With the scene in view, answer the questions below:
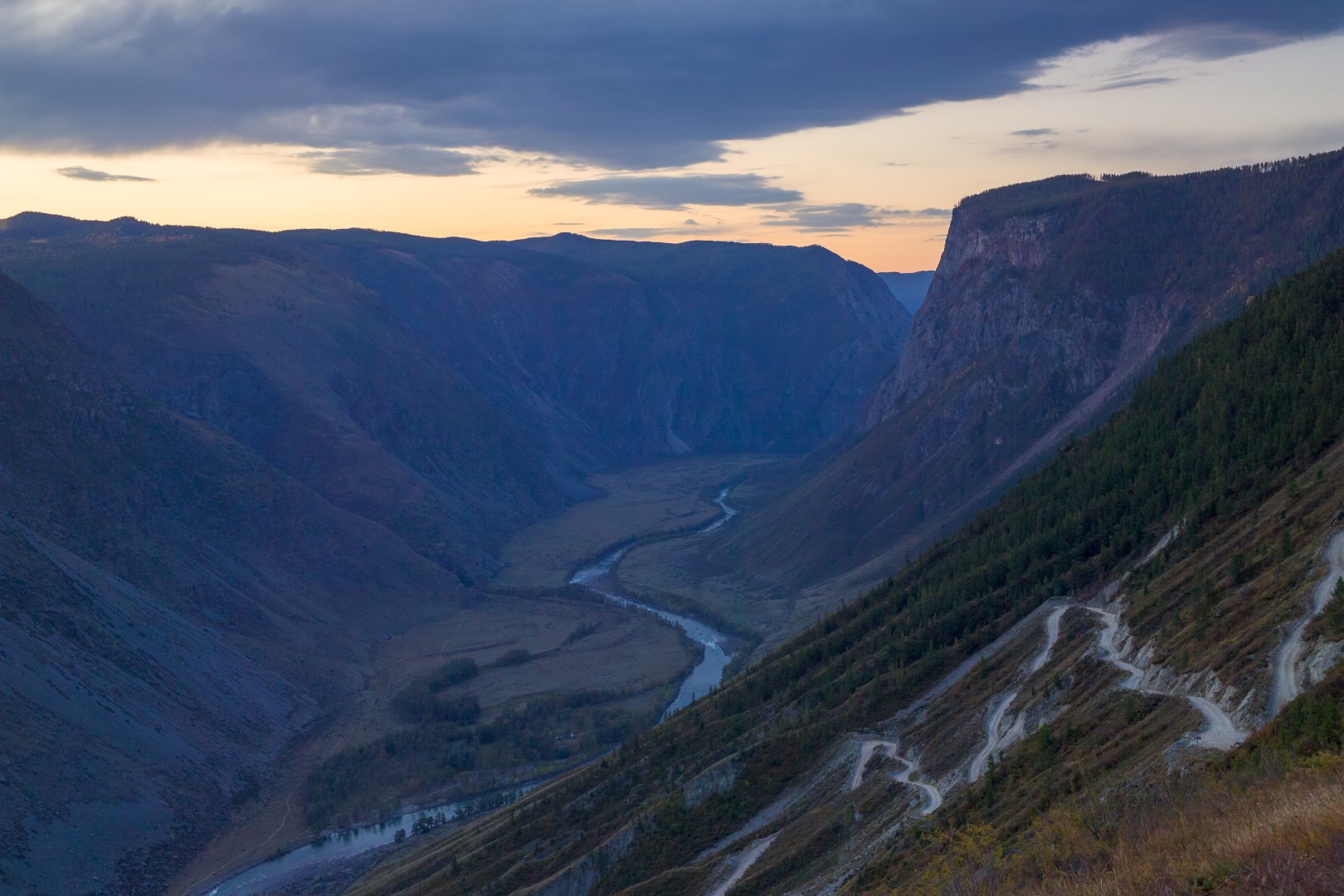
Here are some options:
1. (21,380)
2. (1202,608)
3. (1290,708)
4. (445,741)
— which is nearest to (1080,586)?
(1202,608)

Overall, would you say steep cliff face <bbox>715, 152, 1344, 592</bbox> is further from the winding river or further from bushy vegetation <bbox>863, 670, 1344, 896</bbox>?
bushy vegetation <bbox>863, 670, 1344, 896</bbox>

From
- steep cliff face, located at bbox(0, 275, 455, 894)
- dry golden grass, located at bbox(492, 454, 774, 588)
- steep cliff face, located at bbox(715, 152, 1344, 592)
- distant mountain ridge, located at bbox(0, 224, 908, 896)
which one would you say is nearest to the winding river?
dry golden grass, located at bbox(492, 454, 774, 588)

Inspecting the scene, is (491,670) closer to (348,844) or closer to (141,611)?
(141,611)

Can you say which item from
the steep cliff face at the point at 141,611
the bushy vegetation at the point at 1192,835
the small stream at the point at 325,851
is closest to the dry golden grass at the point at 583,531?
the steep cliff face at the point at 141,611

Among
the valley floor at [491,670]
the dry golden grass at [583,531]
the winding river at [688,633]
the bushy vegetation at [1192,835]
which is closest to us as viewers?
the bushy vegetation at [1192,835]

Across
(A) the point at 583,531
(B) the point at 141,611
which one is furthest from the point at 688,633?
(A) the point at 583,531

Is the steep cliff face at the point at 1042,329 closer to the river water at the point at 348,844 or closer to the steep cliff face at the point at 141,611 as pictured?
the river water at the point at 348,844

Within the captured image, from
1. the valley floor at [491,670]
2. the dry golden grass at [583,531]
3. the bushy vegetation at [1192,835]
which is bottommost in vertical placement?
the dry golden grass at [583,531]

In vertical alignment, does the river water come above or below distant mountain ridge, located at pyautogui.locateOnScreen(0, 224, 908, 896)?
below

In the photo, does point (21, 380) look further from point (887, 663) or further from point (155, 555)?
point (887, 663)
